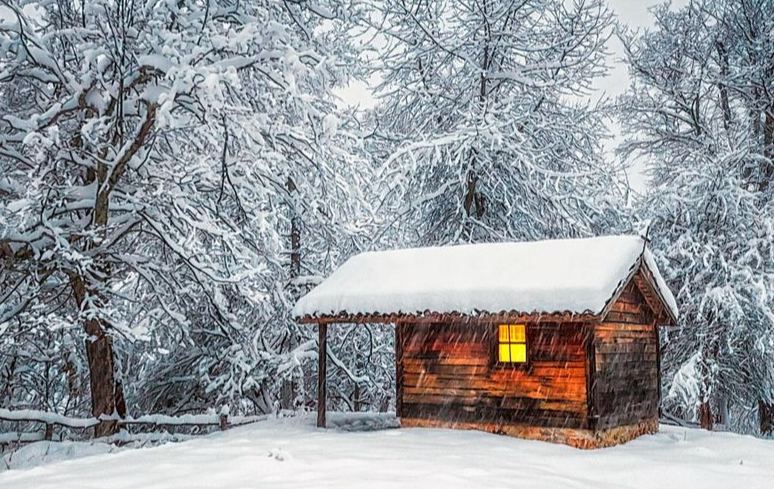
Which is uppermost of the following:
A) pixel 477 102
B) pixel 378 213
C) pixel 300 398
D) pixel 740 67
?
pixel 740 67

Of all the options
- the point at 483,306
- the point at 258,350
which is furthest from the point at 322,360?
the point at 483,306

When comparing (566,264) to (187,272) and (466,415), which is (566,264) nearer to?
(466,415)

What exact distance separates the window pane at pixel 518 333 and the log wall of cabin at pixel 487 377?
0.18 metres

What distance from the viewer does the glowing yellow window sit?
12195 mm

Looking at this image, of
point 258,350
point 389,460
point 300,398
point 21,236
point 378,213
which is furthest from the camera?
point 378,213

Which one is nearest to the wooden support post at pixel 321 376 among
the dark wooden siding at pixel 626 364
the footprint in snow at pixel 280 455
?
the footprint in snow at pixel 280 455

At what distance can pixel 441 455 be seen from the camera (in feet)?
32.0

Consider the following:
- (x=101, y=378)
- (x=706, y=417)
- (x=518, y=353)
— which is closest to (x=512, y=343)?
(x=518, y=353)

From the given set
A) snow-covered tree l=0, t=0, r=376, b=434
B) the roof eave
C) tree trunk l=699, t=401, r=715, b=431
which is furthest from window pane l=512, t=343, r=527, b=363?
tree trunk l=699, t=401, r=715, b=431

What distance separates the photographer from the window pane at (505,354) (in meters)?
12.3

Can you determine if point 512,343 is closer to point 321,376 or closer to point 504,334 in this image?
point 504,334

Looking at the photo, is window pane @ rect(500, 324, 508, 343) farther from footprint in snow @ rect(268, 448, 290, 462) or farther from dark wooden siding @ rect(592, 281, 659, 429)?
footprint in snow @ rect(268, 448, 290, 462)

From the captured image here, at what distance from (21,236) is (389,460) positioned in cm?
663

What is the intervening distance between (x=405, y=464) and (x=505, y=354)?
3.98 m
